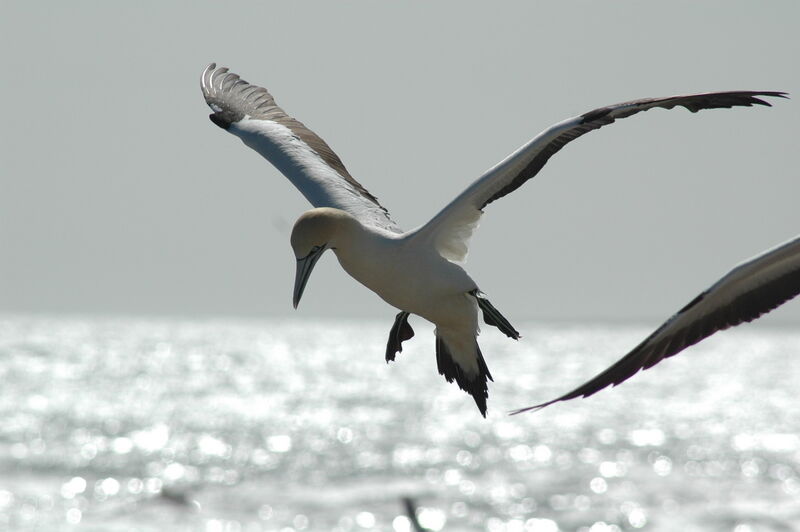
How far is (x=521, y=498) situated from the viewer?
65750mm

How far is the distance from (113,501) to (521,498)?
70.0 ft

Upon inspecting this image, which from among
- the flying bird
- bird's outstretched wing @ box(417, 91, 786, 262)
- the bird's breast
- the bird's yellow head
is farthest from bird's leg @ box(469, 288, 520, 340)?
the bird's yellow head

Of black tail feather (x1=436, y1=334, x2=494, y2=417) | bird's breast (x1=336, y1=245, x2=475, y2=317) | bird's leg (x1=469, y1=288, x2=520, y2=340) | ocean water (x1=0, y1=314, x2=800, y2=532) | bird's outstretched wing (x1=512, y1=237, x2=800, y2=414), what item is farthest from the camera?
ocean water (x1=0, y1=314, x2=800, y2=532)

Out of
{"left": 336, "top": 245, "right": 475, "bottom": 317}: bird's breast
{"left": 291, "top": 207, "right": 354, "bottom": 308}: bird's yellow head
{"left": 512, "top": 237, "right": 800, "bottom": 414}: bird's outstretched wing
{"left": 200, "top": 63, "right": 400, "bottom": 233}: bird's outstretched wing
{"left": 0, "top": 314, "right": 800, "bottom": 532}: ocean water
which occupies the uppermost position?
{"left": 0, "top": 314, "right": 800, "bottom": 532}: ocean water

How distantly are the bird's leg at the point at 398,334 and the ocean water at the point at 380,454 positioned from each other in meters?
47.1

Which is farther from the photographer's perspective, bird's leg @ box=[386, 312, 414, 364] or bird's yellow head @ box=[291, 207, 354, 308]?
bird's leg @ box=[386, 312, 414, 364]

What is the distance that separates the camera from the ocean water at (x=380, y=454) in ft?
198

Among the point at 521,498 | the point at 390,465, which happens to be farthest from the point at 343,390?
the point at 521,498

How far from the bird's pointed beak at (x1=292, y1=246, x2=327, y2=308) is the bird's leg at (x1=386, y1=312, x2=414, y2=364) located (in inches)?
59.9

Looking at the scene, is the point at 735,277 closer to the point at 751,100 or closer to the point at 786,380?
the point at 751,100

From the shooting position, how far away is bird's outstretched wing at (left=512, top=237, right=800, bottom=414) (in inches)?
317

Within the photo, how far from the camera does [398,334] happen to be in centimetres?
1011

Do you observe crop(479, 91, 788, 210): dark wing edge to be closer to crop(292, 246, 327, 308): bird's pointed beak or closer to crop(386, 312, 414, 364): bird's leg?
crop(292, 246, 327, 308): bird's pointed beak

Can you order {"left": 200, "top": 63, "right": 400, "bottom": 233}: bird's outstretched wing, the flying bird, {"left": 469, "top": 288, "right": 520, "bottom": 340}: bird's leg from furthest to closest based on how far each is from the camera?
1. {"left": 200, "top": 63, "right": 400, "bottom": 233}: bird's outstretched wing
2. {"left": 469, "top": 288, "right": 520, "bottom": 340}: bird's leg
3. the flying bird
